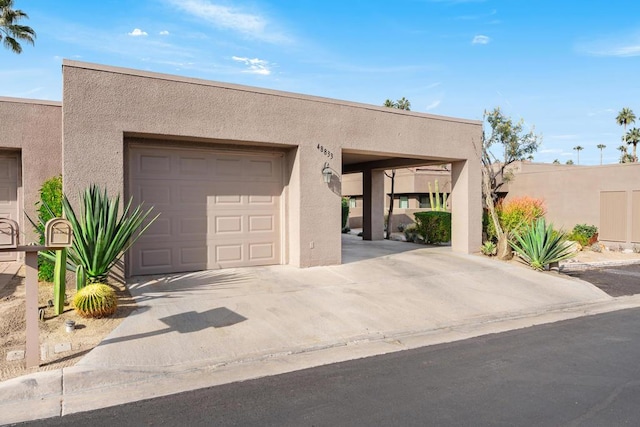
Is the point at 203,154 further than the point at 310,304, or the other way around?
the point at 203,154

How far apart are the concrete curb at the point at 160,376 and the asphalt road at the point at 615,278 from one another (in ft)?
17.5

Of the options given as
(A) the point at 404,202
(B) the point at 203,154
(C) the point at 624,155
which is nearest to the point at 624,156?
(C) the point at 624,155

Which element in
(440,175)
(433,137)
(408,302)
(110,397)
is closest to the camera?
(110,397)

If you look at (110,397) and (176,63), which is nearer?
(110,397)

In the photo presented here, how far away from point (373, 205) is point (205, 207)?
9.11 meters

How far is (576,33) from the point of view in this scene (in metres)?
12.9

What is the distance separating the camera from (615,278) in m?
12.4

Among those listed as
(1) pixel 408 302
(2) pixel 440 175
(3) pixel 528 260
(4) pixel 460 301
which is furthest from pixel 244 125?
(2) pixel 440 175

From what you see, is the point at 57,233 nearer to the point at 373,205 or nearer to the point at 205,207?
the point at 205,207

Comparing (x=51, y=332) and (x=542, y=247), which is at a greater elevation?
(x=542, y=247)

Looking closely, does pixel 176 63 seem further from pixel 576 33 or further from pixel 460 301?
pixel 576 33

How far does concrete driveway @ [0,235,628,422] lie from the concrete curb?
0.01 meters

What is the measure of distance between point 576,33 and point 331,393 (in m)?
12.9

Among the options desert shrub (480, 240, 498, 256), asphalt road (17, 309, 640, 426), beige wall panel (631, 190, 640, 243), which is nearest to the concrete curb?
asphalt road (17, 309, 640, 426)
